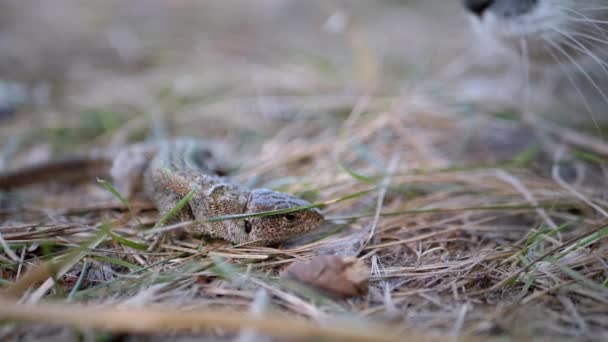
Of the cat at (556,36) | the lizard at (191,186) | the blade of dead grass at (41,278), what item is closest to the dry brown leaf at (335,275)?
the lizard at (191,186)

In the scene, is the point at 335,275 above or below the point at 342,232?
above

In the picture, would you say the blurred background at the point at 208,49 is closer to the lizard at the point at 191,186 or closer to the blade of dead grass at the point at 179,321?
the lizard at the point at 191,186

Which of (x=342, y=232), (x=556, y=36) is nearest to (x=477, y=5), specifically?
(x=556, y=36)

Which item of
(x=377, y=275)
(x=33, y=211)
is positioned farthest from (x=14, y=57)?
(x=377, y=275)

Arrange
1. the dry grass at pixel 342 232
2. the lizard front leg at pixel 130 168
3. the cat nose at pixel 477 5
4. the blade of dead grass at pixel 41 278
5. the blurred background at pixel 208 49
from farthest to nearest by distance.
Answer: the blurred background at pixel 208 49 → the lizard front leg at pixel 130 168 → the cat nose at pixel 477 5 → the blade of dead grass at pixel 41 278 → the dry grass at pixel 342 232

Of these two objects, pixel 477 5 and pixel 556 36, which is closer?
pixel 556 36

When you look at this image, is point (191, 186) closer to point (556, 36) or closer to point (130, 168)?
point (130, 168)

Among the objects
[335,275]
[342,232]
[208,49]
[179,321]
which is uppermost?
[208,49]

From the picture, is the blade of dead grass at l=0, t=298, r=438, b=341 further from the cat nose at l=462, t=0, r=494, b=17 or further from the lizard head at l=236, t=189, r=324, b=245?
the cat nose at l=462, t=0, r=494, b=17
